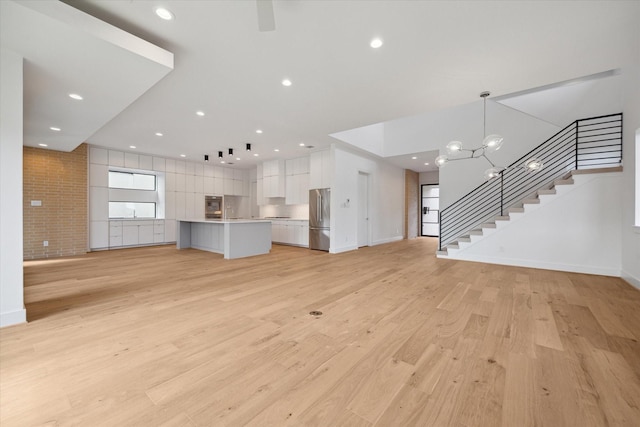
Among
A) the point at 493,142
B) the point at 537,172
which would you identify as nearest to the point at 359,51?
the point at 493,142

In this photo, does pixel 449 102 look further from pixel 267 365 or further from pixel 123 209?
pixel 123 209

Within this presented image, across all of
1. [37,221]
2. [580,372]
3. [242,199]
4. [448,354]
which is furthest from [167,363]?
[242,199]

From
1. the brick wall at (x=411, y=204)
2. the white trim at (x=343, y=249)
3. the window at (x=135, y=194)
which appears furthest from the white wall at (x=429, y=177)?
the window at (x=135, y=194)

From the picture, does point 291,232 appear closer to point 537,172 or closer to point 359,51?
point 359,51

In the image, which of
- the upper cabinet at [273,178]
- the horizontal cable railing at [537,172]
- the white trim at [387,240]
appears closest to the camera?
the horizontal cable railing at [537,172]

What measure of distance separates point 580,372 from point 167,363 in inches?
115

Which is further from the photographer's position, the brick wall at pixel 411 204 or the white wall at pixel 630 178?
the brick wall at pixel 411 204

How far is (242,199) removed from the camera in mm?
10781

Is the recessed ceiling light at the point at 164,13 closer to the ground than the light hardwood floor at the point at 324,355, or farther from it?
farther from it

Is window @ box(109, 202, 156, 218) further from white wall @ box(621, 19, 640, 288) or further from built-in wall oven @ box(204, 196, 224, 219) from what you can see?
white wall @ box(621, 19, 640, 288)

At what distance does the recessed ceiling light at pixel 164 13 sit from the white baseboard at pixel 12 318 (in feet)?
10.6

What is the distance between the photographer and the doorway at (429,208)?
11102mm

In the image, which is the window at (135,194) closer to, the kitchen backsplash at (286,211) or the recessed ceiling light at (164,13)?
the kitchen backsplash at (286,211)

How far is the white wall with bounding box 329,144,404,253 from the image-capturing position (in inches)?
274
